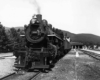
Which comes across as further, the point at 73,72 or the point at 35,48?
the point at 35,48

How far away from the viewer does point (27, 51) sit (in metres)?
9.19

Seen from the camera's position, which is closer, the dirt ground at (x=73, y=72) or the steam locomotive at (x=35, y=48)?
the dirt ground at (x=73, y=72)

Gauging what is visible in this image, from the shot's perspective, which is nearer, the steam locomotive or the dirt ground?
the dirt ground

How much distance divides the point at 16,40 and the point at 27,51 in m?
28.4

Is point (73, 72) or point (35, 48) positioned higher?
point (35, 48)

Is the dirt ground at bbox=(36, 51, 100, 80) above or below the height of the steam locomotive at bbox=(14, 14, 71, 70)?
below

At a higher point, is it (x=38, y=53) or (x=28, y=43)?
(x=28, y=43)

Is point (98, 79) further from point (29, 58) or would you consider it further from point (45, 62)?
point (29, 58)

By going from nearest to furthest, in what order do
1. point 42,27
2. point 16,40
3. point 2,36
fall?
1. point 42,27
2. point 2,36
3. point 16,40

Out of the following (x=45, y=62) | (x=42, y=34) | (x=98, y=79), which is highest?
(x=42, y=34)

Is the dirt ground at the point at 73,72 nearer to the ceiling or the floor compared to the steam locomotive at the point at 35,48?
nearer to the floor

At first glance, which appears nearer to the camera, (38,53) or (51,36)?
(38,53)

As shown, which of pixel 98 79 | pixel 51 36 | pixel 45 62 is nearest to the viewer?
pixel 98 79

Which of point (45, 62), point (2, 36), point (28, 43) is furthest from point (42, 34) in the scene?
point (2, 36)
